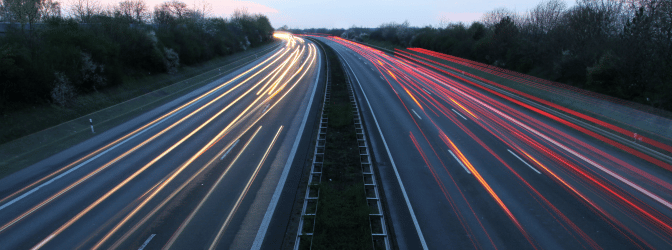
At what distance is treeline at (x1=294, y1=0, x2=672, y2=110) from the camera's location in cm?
2192

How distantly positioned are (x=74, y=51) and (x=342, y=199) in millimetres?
23893

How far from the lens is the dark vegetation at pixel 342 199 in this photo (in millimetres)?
8523

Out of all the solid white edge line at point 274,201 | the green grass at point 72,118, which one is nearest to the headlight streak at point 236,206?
the solid white edge line at point 274,201

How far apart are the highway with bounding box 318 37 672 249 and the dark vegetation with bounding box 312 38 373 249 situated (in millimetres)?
931

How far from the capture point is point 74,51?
933 inches

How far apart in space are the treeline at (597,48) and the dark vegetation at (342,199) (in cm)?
1918

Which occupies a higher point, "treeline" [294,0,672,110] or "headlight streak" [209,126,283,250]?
"treeline" [294,0,672,110]

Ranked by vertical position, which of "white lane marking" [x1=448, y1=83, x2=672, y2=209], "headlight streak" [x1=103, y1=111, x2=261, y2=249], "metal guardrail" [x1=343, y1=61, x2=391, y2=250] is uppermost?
"white lane marking" [x1=448, y1=83, x2=672, y2=209]

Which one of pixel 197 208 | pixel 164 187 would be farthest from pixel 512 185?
pixel 164 187

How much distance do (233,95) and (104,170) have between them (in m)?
15.1

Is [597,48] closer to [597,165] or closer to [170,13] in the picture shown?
[597,165]

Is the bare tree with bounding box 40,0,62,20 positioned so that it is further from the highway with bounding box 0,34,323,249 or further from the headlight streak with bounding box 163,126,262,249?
the headlight streak with bounding box 163,126,262,249

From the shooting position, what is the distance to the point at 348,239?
853 centimetres

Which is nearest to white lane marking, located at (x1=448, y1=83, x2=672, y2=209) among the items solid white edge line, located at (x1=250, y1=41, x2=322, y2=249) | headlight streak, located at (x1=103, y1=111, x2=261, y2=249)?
solid white edge line, located at (x1=250, y1=41, x2=322, y2=249)
